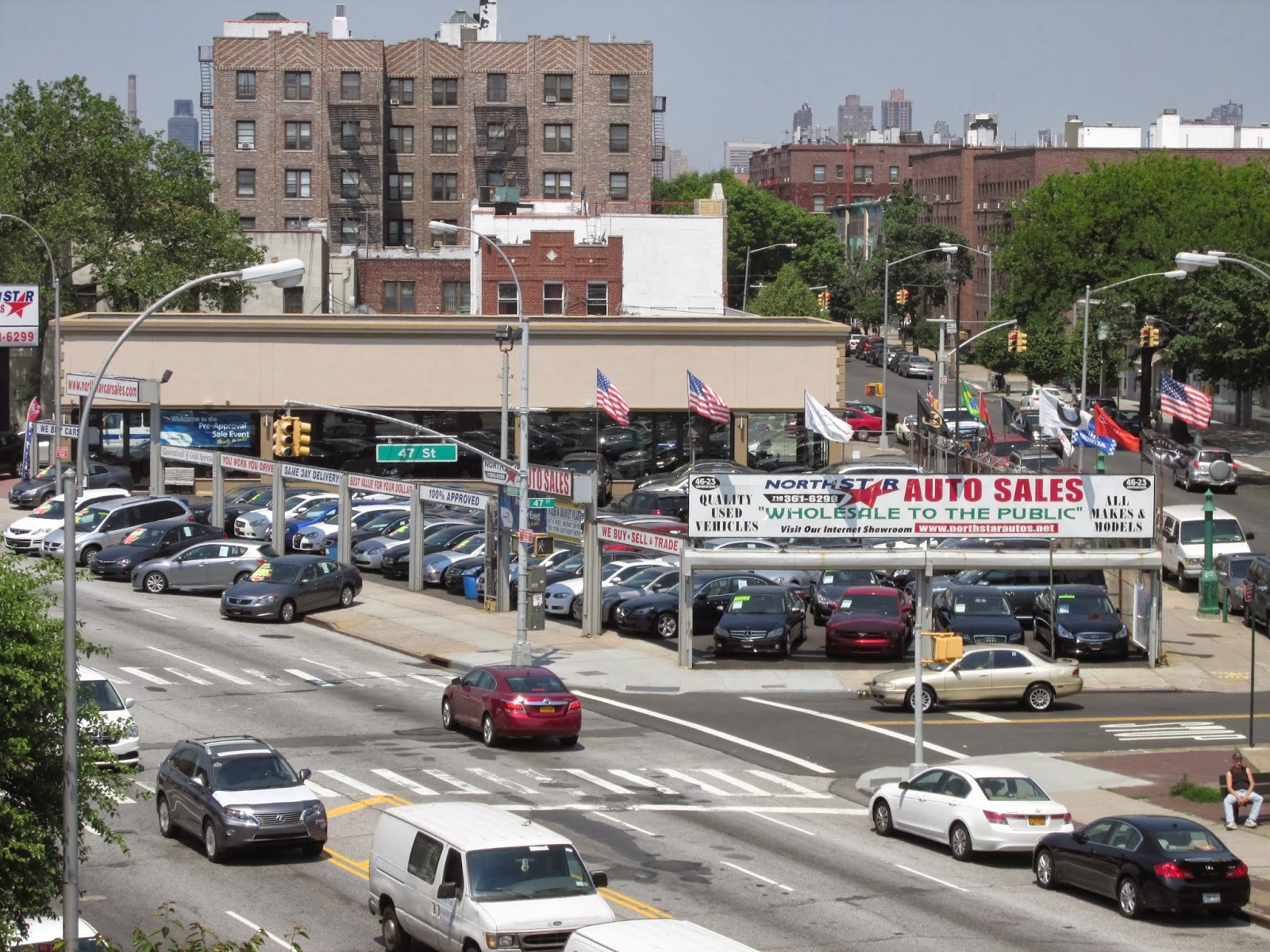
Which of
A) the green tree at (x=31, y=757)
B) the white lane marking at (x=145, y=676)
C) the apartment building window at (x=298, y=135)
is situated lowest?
the white lane marking at (x=145, y=676)

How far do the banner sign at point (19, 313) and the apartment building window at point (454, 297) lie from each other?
31056 millimetres

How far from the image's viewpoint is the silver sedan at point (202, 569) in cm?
4741

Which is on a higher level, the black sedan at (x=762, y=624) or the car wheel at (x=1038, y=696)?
the black sedan at (x=762, y=624)

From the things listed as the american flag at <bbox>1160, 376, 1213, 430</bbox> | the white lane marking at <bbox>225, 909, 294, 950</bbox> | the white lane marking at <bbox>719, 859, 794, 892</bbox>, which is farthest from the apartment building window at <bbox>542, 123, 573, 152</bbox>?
the white lane marking at <bbox>225, 909, 294, 950</bbox>

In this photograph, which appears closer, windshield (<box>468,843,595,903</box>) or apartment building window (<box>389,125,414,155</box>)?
windshield (<box>468,843,595,903</box>)

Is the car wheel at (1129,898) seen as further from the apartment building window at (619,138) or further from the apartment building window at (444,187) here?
the apartment building window at (444,187)

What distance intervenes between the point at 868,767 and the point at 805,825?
487 centimetres

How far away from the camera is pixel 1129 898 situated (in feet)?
70.4

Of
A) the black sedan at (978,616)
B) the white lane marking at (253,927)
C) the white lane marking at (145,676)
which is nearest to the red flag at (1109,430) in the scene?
the black sedan at (978,616)

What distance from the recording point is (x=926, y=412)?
69438 mm

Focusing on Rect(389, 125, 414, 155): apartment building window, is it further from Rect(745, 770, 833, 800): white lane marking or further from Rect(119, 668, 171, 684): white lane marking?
Rect(745, 770, 833, 800): white lane marking

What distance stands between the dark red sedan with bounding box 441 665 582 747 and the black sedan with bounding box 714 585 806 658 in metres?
10.1

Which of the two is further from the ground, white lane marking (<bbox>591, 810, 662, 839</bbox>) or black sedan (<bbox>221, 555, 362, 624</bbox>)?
black sedan (<bbox>221, 555, 362, 624</bbox>)

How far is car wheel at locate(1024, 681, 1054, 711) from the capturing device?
36.1 metres
